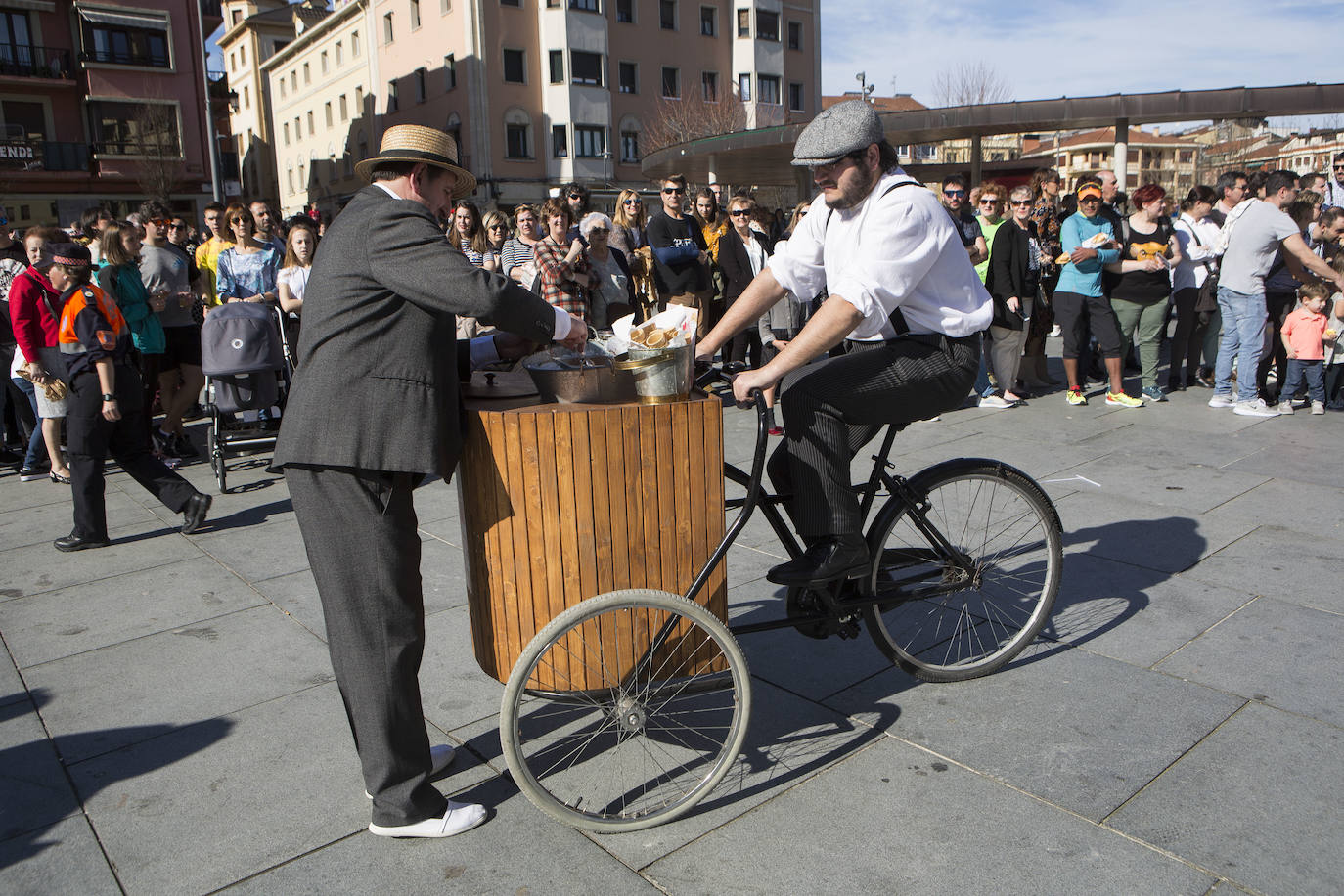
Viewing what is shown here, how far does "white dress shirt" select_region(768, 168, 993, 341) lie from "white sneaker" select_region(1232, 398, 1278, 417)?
6.28 m

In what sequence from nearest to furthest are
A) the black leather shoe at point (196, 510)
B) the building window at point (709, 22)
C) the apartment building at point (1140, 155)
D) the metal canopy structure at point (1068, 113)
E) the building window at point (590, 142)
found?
1. the black leather shoe at point (196, 510)
2. the metal canopy structure at point (1068, 113)
3. the building window at point (590, 142)
4. the building window at point (709, 22)
5. the apartment building at point (1140, 155)

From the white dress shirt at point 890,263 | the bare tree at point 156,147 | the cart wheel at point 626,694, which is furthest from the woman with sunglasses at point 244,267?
the bare tree at point 156,147

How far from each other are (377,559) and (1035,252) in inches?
317

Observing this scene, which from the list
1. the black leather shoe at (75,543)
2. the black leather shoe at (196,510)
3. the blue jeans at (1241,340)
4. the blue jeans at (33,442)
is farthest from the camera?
the blue jeans at (1241,340)

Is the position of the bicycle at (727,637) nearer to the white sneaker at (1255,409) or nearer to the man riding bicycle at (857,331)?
the man riding bicycle at (857,331)

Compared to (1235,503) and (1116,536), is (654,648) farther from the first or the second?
(1235,503)

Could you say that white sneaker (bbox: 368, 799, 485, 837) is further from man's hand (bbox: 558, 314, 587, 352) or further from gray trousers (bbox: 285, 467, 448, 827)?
man's hand (bbox: 558, 314, 587, 352)

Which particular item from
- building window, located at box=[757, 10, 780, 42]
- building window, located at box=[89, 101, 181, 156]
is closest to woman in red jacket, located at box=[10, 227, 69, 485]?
building window, located at box=[89, 101, 181, 156]

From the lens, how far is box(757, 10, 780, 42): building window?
1992 inches

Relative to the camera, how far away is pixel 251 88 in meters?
65.2

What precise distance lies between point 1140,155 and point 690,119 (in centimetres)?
9949

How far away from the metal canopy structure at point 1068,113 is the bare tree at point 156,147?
20859 mm

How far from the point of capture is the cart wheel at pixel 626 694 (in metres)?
2.73

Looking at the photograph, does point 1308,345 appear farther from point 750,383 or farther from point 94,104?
point 94,104
